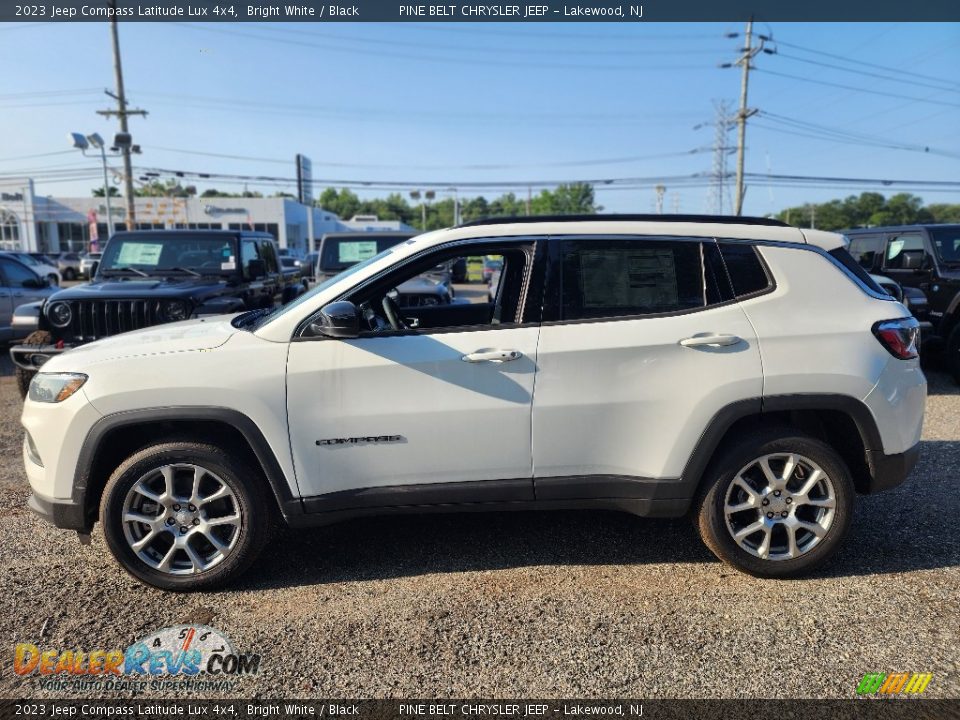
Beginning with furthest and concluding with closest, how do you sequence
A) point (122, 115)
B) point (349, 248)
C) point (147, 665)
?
point (122, 115), point (349, 248), point (147, 665)

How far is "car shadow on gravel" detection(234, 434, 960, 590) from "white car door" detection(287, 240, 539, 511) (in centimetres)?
52

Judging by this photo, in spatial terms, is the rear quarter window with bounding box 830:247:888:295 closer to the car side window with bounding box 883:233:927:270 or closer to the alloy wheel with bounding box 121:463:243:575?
the alloy wheel with bounding box 121:463:243:575

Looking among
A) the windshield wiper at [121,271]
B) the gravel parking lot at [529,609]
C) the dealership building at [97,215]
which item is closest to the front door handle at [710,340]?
the gravel parking lot at [529,609]

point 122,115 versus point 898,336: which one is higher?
point 122,115

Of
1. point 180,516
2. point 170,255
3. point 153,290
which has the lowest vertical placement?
point 180,516

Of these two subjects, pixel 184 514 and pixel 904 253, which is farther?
pixel 904 253

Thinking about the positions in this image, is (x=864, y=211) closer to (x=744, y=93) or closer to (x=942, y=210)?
(x=942, y=210)

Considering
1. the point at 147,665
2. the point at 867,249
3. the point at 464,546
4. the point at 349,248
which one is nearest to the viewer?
the point at 147,665

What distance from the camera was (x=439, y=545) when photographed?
3.81 m

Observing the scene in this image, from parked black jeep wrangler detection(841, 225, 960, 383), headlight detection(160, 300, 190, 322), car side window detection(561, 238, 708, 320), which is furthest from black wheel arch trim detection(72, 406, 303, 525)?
parked black jeep wrangler detection(841, 225, 960, 383)

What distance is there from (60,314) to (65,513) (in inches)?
161

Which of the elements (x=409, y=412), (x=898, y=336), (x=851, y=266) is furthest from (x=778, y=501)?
(x=409, y=412)

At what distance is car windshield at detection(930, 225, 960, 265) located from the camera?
8.38 metres

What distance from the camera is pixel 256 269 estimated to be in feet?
26.0
